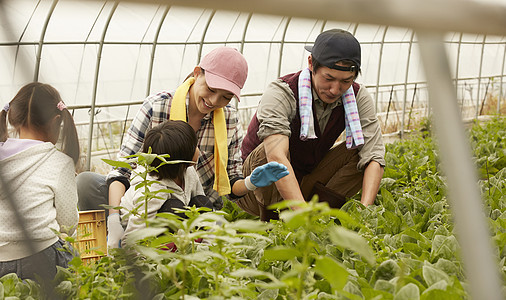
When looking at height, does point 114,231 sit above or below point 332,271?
below

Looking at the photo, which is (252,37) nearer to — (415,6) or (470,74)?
(470,74)

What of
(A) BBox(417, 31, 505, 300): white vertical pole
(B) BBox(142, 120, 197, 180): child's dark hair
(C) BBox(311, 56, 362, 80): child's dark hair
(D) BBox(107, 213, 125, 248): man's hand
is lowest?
(D) BBox(107, 213, 125, 248): man's hand

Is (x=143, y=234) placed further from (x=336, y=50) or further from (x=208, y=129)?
(x=208, y=129)

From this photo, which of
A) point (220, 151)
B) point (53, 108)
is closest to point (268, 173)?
point (220, 151)

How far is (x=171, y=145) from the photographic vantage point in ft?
8.18

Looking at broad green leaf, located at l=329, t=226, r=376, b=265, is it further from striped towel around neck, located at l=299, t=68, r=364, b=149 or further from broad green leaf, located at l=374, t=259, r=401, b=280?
striped towel around neck, located at l=299, t=68, r=364, b=149

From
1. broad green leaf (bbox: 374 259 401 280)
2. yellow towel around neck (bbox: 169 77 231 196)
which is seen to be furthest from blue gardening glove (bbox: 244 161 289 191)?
broad green leaf (bbox: 374 259 401 280)

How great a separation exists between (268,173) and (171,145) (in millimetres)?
618

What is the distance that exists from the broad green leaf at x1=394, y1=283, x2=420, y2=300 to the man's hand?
1478 mm

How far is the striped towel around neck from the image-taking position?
3377mm

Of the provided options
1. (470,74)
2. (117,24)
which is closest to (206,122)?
(117,24)

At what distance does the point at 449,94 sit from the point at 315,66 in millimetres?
2837

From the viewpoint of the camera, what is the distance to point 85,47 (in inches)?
239

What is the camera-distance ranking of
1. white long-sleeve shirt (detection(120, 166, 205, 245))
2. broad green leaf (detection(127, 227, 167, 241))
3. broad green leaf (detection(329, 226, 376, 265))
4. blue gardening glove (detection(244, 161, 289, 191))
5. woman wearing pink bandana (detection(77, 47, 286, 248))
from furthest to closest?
1. woman wearing pink bandana (detection(77, 47, 286, 248))
2. blue gardening glove (detection(244, 161, 289, 191))
3. white long-sleeve shirt (detection(120, 166, 205, 245))
4. broad green leaf (detection(127, 227, 167, 241))
5. broad green leaf (detection(329, 226, 376, 265))
